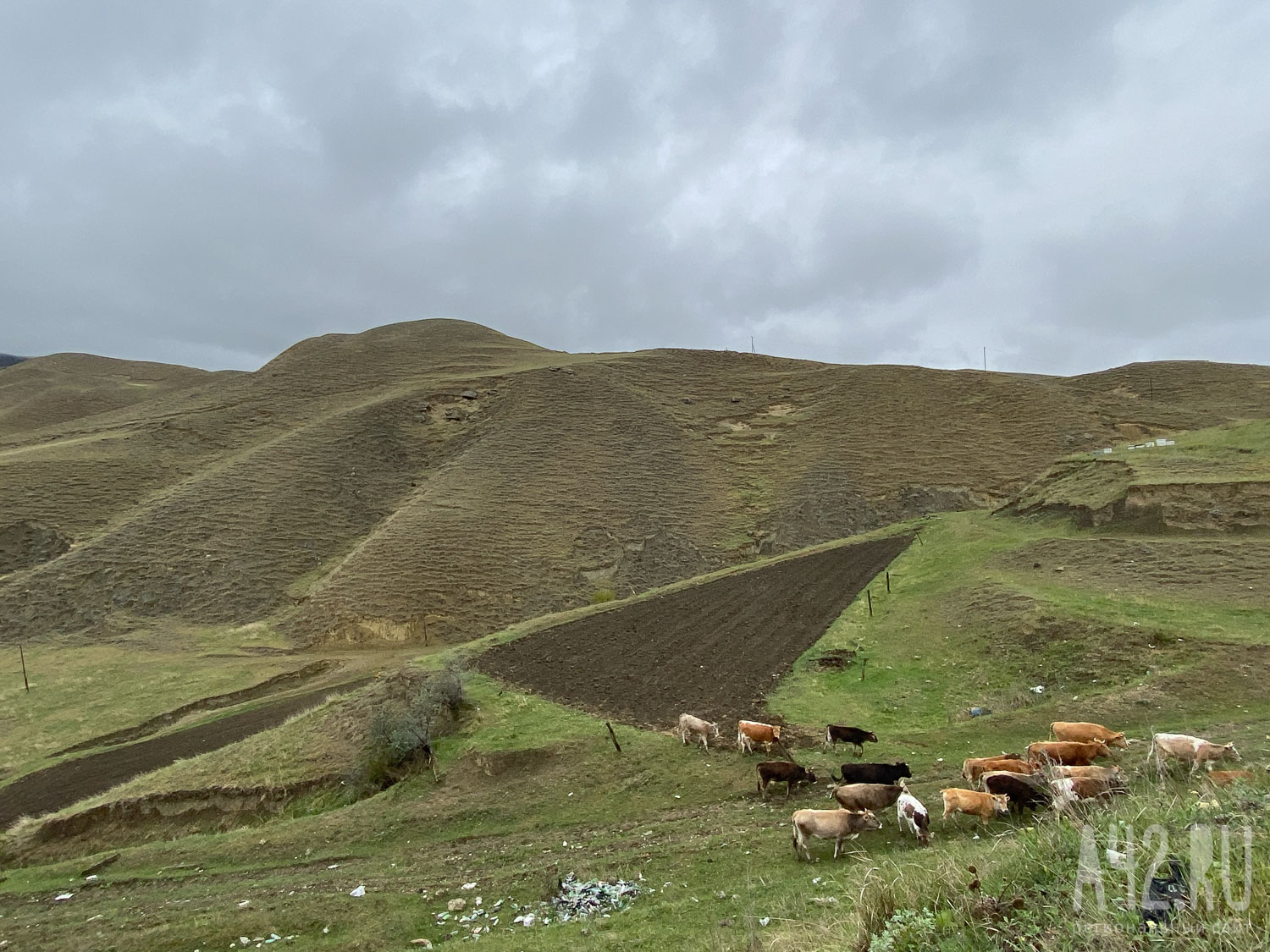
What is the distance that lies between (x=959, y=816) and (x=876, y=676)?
936 centimetres

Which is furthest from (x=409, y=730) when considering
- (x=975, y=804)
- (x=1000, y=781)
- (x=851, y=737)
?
(x=1000, y=781)

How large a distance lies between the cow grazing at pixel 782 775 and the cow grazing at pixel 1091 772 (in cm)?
408

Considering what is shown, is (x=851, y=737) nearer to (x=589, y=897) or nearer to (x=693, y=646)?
(x=589, y=897)

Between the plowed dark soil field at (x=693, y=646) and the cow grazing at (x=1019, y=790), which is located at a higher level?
the cow grazing at (x=1019, y=790)

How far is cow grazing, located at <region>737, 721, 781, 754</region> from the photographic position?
14.6 meters

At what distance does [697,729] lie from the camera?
50.4ft

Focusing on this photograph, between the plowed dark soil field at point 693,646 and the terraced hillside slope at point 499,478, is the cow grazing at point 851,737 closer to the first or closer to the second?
the plowed dark soil field at point 693,646

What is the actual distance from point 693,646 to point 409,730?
31.3ft

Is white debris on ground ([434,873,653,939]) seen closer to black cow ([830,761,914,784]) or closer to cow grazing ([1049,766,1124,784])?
black cow ([830,761,914,784])

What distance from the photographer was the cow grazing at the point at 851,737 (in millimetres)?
14211

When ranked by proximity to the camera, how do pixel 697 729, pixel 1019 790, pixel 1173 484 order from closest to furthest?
pixel 1019 790
pixel 697 729
pixel 1173 484

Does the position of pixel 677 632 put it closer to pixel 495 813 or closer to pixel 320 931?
pixel 495 813

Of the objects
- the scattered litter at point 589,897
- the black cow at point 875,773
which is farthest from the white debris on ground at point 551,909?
the black cow at point 875,773

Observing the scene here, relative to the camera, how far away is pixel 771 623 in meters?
24.8
